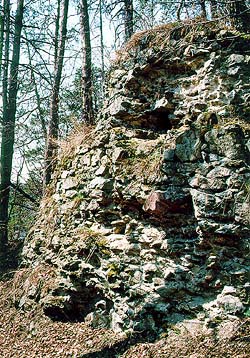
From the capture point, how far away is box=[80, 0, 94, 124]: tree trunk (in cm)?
756

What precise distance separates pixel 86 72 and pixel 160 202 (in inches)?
164

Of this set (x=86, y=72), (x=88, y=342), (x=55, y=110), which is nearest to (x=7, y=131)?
(x=55, y=110)

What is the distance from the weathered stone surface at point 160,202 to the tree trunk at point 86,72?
4.80 ft

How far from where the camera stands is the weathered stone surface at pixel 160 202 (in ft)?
14.2

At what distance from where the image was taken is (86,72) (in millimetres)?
7867

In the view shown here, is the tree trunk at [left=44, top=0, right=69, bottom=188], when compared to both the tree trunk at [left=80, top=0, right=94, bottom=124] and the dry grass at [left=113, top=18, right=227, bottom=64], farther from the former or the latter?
the dry grass at [left=113, top=18, right=227, bottom=64]

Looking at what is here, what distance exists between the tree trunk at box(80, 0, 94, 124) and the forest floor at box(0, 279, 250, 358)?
3.60m

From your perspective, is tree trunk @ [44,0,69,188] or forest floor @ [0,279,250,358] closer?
forest floor @ [0,279,250,358]

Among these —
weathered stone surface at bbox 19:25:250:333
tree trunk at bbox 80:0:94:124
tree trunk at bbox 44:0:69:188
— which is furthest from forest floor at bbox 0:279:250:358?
tree trunk at bbox 80:0:94:124

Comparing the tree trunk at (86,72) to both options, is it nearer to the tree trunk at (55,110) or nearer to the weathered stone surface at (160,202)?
the tree trunk at (55,110)

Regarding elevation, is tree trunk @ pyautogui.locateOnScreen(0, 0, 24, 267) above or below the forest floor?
above

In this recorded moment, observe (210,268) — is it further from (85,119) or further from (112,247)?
(85,119)

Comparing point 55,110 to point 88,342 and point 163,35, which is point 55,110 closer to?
point 163,35

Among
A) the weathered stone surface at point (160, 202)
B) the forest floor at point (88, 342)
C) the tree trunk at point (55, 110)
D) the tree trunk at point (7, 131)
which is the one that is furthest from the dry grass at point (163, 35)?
the tree trunk at point (7, 131)
